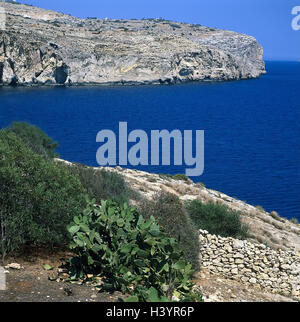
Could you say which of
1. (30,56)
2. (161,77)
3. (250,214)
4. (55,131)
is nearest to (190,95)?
(161,77)

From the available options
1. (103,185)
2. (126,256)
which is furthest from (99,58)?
(126,256)

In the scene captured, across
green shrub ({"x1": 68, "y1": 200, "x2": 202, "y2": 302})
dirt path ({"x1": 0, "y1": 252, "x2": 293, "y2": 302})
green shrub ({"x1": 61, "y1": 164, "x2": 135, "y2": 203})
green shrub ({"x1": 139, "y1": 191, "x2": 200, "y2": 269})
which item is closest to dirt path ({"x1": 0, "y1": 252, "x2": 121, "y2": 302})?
dirt path ({"x1": 0, "y1": 252, "x2": 293, "y2": 302})

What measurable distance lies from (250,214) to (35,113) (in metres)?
52.9

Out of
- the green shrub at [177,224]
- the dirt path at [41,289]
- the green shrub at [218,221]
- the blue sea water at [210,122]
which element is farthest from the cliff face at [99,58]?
the dirt path at [41,289]

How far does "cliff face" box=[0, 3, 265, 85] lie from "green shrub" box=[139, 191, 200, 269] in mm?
89375

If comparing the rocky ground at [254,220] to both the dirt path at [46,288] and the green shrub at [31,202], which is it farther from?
the green shrub at [31,202]

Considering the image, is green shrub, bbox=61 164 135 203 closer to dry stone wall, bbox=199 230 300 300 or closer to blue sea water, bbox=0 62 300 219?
dry stone wall, bbox=199 230 300 300

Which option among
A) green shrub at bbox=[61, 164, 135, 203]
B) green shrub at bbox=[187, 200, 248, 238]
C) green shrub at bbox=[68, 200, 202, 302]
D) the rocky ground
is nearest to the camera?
green shrub at bbox=[68, 200, 202, 302]

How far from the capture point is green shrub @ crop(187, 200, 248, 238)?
14.7 meters

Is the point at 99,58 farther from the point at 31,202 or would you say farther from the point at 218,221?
the point at 31,202

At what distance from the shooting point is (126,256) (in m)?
7.12

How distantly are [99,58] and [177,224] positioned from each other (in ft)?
331

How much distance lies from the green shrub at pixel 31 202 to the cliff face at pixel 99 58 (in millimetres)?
91420

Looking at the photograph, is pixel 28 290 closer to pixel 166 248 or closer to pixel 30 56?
pixel 166 248
